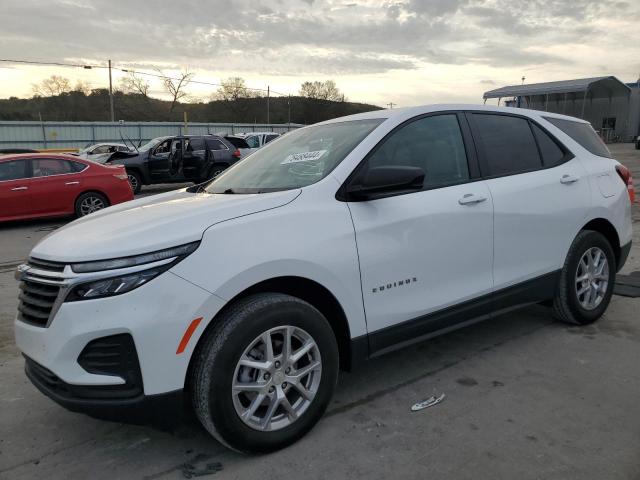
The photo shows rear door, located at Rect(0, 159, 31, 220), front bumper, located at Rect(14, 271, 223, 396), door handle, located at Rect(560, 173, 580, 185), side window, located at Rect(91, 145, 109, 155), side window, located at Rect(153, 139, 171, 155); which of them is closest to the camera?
front bumper, located at Rect(14, 271, 223, 396)

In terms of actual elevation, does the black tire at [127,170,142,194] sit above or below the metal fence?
below

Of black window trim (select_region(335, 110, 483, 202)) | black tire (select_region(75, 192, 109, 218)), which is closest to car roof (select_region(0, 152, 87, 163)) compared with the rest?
black tire (select_region(75, 192, 109, 218))

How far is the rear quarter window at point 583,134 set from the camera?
172 inches

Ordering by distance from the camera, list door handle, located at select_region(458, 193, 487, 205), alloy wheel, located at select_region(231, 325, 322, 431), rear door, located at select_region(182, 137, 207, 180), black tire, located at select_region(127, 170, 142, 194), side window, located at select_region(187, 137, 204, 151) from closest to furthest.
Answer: alloy wheel, located at select_region(231, 325, 322, 431)
door handle, located at select_region(458, 193, 487, 205)
black tire, located at select_region(127, 170, 142, 194)
rear door, located at select_region(182, 137, 207, 180)
side window, located at select_region(187, 137, 204, 151)

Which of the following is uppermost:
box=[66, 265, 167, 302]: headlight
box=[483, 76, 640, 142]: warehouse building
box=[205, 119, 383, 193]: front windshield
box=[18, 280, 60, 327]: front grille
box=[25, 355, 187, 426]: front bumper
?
box=[483, 76, 640, 142]: warehouse building

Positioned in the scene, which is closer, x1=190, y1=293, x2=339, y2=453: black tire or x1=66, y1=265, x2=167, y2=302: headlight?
x1=66, y1=265, x2=167, y2=302: headlight

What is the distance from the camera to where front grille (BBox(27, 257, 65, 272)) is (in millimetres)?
2408

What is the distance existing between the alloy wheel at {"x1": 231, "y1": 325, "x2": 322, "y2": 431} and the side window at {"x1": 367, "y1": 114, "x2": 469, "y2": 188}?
1.15 meters

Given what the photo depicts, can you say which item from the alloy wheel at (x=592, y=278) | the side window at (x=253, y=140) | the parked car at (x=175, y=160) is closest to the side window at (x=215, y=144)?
the parked car at (x=175, y=160)

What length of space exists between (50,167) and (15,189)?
0.79m

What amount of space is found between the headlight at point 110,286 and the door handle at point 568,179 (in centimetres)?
311

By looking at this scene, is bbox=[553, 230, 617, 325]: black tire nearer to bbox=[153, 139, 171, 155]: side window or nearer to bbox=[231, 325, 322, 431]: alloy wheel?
bbox=[231, 325, 322, 431]: alloy wheel

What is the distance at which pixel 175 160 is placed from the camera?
15766mm

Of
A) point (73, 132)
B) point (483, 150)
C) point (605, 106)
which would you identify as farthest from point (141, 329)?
point (605, 106)
